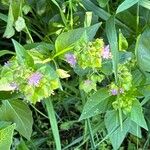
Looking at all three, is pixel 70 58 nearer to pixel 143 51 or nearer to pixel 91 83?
pixel 91 83

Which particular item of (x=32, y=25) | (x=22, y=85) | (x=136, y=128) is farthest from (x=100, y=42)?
(x=32, y=25)

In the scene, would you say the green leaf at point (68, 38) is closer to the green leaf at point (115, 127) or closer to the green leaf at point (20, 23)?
the green leaf at point (20, 23)

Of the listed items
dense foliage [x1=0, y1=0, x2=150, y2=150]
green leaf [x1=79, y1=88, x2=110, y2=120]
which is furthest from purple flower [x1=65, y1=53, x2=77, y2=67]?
green leaf [x1=79, y1=88, x2=110, y2=120]

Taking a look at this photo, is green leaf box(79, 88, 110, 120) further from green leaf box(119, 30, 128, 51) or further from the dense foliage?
green leaf box(119, 30, 128, 51)

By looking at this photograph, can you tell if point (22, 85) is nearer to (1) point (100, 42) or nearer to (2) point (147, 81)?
(1) point (100, 42)

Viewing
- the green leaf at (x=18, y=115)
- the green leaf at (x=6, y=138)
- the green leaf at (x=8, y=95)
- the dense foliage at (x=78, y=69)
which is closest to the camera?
the green leaf at (x=6, y=138)

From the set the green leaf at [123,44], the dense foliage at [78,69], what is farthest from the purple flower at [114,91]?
the green leaf at [123,44]

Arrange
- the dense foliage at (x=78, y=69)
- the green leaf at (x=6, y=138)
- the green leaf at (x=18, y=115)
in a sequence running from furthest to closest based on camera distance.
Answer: the green leaf at (x=18, y=115), the dense foliage at (x=78, y=69), the green leaf at (x=6, y=138)
